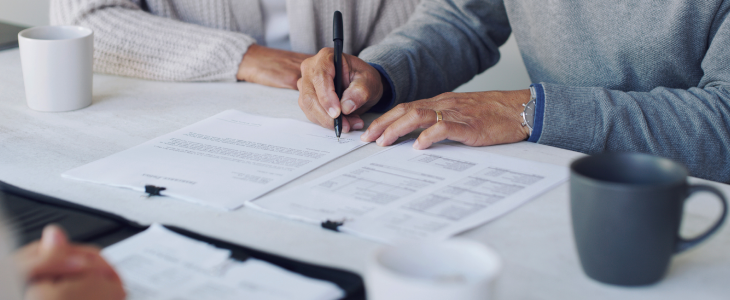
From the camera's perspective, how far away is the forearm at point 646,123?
2.70ft

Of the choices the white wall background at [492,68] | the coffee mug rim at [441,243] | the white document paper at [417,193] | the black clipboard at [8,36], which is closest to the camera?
the coffee mug rim at [441,243]

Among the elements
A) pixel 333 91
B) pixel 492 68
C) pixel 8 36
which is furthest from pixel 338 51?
pixel 492 68

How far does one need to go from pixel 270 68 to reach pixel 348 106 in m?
0.32

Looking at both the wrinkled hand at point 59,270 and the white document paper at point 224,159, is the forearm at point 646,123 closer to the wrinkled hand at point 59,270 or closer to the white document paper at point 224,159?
the white document paper at point 224,159

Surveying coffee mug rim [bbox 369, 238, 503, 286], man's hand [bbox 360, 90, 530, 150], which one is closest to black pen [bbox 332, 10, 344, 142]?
man's hand [bbox 360, 90, 530, 150]

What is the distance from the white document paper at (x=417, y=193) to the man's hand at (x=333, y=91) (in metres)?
0.15

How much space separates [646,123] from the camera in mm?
840

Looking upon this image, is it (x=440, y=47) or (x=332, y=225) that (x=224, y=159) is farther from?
(x=440, y=47)

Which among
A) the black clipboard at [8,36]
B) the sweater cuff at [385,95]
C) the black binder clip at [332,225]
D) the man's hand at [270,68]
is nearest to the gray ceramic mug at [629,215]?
the black binder clip at [332,225]

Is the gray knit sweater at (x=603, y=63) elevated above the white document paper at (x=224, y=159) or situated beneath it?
elevated above

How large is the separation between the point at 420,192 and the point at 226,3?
890 mm

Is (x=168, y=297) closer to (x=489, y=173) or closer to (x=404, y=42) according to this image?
(x=489, y=173)

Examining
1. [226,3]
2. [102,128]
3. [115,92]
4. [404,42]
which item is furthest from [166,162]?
[226,3]

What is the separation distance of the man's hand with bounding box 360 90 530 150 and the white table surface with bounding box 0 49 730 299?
0.07 ft
